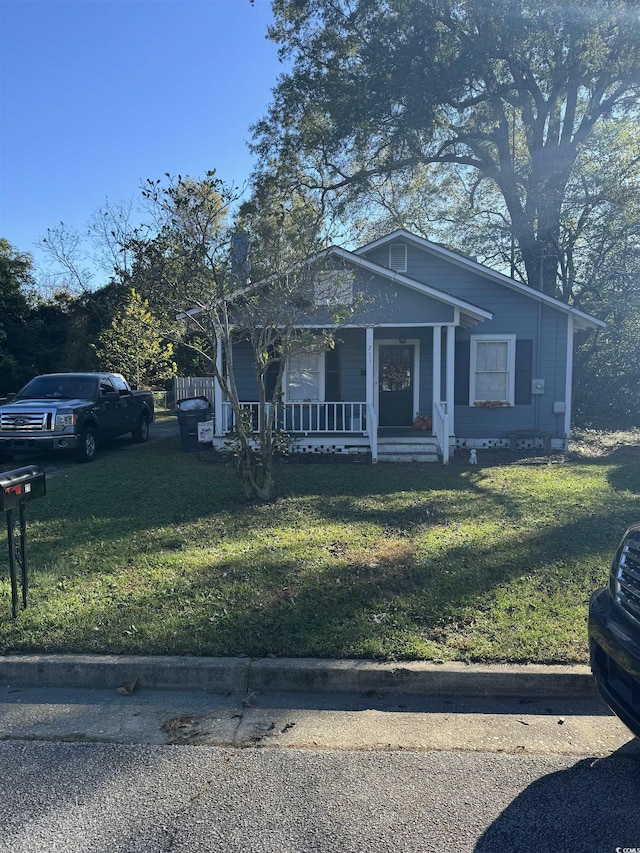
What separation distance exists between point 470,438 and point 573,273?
12.4 meters

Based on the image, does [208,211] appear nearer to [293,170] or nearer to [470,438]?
[470,438]

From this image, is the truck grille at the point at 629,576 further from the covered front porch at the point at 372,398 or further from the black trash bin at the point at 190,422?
the black trash bin at the point at 190,422

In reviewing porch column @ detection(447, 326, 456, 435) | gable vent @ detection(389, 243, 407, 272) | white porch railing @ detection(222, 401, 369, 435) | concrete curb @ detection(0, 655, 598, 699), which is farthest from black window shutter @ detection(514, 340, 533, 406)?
concrete curb @ detection(0, 655, 598, 699)

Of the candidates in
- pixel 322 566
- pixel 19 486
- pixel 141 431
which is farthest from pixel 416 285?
pixel 19 486

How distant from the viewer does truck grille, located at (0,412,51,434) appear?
10914mm

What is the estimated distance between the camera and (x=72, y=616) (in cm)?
453

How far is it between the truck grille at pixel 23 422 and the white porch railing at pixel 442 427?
7.38 meters

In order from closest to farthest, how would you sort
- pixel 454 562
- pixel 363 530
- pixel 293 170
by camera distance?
pixel 454 562
pixel 363 530
pixel 293 170

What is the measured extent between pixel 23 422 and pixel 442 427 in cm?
779

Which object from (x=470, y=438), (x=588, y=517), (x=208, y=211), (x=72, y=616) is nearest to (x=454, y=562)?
(x=588, y=517)

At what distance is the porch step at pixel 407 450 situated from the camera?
11.9m

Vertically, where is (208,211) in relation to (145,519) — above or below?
above

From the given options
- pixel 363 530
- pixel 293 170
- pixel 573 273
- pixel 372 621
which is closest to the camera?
pixel 372 621

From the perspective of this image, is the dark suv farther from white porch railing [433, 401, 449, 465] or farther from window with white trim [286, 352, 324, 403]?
window with white trim [286, 352, 324, 403]
